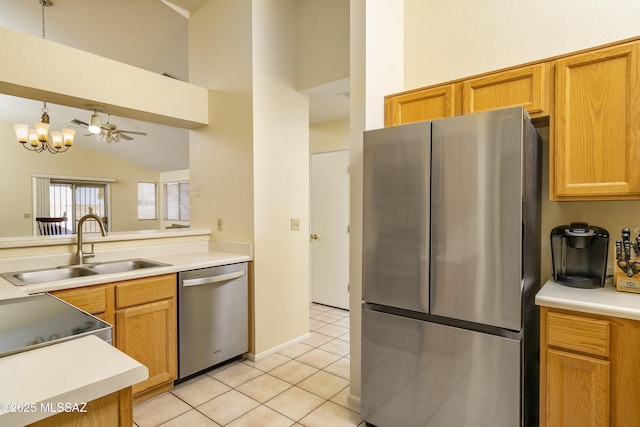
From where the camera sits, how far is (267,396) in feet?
7.47

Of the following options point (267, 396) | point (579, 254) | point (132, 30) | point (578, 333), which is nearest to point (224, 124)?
point (132, 30)

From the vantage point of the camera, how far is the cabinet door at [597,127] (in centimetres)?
148

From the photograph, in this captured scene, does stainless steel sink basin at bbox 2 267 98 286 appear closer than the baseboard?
Yes

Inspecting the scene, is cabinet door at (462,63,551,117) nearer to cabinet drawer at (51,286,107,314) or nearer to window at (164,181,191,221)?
cabinet drawer at (51,286,107,314)

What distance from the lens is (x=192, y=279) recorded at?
2.40 m

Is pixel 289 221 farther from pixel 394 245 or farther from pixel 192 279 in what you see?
pixel 394 245

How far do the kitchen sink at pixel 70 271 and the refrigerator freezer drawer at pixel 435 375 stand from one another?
5.24ft

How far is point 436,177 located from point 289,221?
171 centimetres

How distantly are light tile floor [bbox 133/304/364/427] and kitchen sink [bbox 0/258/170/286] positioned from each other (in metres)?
0.92

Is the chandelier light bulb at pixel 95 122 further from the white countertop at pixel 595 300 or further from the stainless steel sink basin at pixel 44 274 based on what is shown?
the white countertop at pixel 595 300

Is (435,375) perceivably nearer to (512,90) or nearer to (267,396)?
(267,396)

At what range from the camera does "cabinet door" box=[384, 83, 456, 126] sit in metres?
1.96

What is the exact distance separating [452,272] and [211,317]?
70.8 inches

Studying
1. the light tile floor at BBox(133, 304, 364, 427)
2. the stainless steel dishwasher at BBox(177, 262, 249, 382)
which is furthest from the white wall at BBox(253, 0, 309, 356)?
the light tile floor at BBox(133, 304, 364, 427)
